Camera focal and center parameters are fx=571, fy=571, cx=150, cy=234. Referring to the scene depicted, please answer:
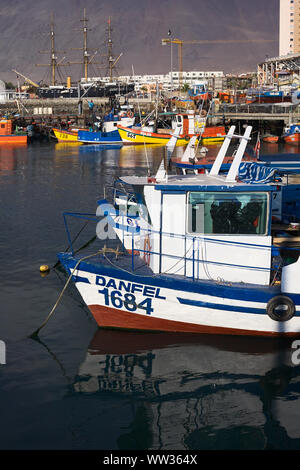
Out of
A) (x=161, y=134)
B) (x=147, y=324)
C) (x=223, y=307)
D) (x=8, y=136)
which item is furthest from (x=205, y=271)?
(x=8, y=136)

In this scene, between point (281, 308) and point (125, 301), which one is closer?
point (281, 308)

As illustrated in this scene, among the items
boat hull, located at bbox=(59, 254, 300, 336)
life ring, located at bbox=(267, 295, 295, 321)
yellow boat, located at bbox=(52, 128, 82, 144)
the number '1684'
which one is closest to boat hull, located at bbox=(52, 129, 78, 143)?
yellow boat, located at bbox=(52, 128, 82, 144)

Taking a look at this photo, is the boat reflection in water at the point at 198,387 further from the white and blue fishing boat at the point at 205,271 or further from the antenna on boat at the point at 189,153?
the antenna on boat at the point at 189,153

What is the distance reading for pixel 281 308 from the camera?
11.9m

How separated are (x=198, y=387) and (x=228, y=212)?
12.1 ft

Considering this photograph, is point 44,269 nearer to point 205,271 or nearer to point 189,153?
point 205,271

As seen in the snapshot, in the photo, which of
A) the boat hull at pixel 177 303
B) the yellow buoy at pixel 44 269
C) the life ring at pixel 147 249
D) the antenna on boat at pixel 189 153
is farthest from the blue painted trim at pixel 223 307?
the antenna on boat at pixel 189 153

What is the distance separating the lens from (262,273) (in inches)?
484

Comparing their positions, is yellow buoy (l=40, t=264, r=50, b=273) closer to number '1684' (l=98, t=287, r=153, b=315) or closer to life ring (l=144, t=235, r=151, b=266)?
life ring (l=144, t=235, r=151, b=266)

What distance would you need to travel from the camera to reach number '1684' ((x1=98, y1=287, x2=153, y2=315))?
487 inches

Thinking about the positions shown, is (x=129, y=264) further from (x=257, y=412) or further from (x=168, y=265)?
(x=257, y=412)

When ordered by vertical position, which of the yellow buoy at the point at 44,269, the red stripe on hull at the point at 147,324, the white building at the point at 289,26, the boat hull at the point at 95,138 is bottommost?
the red stripe on hull at the point at 147,324

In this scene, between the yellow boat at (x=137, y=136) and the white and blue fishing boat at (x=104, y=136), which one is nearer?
the yellow boat at (x=137, y=136)

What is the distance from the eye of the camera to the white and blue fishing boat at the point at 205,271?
1197 centimetres
